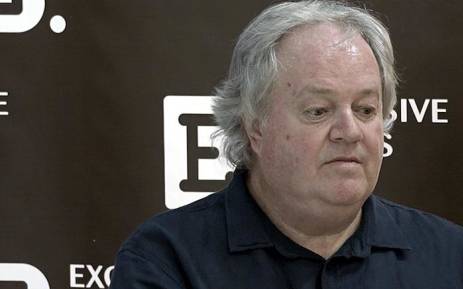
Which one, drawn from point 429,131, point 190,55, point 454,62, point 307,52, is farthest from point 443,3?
point 307,52

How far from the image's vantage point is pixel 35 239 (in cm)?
269

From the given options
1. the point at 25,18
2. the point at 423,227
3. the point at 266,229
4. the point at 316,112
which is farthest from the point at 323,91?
the point at 25,18

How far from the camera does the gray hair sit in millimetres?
1946

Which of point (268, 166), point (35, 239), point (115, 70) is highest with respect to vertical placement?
point (115, 70)

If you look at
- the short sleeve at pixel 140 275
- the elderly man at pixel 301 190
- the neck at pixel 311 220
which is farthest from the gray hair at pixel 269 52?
the short sleeve at pixel 140 275

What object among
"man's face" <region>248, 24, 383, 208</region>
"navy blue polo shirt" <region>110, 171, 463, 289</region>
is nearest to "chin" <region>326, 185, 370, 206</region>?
"man's face" <region>248, 24, 383, 208</region>

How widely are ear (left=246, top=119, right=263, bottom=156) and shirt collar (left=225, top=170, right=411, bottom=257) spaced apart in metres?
0.07

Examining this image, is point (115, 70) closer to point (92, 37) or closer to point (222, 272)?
point (92, 37)

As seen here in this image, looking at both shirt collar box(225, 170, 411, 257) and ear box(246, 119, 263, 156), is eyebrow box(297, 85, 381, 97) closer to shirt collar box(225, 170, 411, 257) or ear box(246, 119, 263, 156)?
ear box(246, 119, 263, 156)

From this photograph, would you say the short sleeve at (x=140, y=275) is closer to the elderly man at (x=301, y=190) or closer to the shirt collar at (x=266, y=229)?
the elderly man at (x=301, y=190)

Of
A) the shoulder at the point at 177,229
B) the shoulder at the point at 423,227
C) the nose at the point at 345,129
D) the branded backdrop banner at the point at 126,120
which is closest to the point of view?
the nose at the point at 345,129

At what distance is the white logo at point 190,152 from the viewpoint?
2646 mm

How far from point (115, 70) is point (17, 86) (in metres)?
0.25

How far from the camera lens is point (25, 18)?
265 cm
